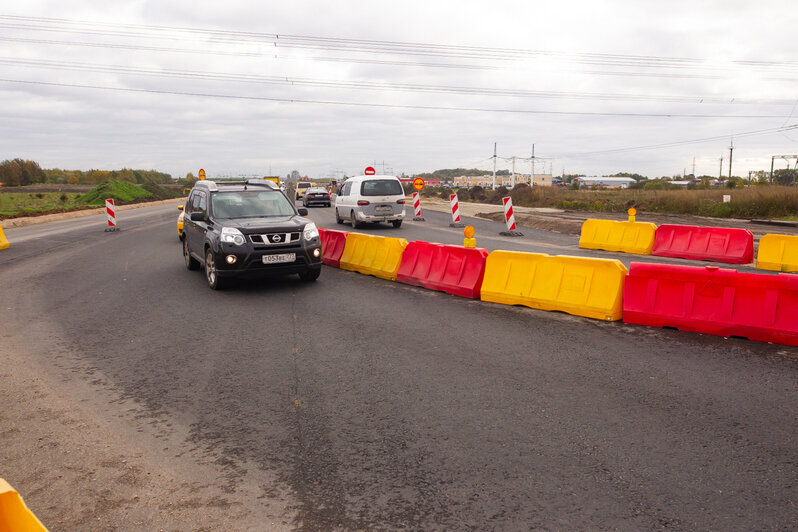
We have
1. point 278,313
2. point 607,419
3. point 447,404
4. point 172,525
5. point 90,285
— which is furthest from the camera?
point 90,285

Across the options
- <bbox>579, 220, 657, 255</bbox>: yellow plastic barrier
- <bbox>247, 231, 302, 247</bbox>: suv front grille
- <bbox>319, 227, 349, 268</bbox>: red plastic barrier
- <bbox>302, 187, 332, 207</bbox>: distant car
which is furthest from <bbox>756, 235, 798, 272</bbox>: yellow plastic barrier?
<bbox>302, 187, 332, 207</bbox>: distant car

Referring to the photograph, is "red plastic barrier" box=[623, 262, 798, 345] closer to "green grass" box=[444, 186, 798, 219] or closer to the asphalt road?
the asphalt road

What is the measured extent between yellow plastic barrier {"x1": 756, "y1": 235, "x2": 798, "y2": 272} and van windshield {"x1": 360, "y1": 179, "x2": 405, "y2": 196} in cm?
1274

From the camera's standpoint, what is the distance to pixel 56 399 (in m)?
5.05

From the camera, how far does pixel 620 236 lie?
16.3 meters

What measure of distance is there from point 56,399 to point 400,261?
688cm

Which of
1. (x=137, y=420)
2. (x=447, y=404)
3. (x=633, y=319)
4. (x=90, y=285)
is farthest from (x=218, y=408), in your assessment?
(x=90, y=285)

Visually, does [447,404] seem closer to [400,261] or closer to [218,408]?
[218,408]

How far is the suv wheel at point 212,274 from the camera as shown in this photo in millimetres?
9984

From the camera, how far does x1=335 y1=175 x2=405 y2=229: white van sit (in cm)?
2233

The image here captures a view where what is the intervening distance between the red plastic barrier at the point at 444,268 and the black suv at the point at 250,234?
168 cm

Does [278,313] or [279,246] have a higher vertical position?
[279,246]

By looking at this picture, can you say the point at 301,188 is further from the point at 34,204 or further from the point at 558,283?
the point at 558,283

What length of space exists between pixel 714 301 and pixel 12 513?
7107mm
